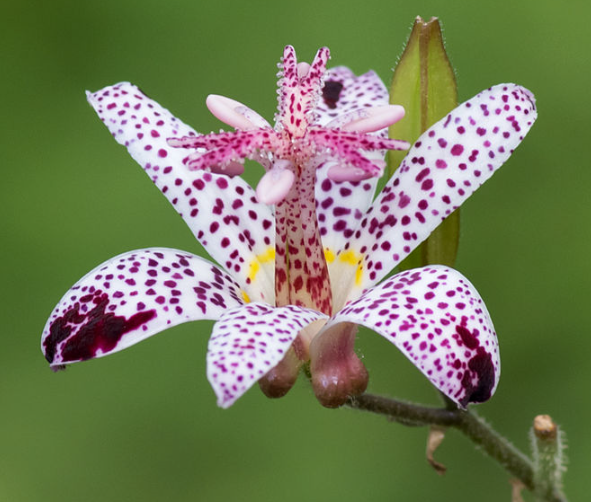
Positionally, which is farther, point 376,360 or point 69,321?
point 376,360

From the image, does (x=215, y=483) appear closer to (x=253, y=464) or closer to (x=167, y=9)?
(x=253, y=464)

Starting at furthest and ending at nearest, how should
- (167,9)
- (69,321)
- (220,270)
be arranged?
(167,9) < (220,270) < (69,321)

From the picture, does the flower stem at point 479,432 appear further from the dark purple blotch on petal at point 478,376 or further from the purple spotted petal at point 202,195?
the dark purple blotch on petal at point 478,376

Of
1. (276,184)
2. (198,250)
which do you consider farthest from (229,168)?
(198,250)

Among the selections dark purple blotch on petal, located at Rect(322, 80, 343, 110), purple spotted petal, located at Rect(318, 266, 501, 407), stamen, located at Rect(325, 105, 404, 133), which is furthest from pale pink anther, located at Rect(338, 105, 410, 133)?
dark purple blotch on petal, located at Rect(322, 80, 343, 110)

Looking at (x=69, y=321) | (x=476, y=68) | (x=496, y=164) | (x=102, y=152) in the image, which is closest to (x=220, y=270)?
(x=69, y=321)

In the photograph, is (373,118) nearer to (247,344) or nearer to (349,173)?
(349,173)

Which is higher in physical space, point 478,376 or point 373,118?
point 373,118

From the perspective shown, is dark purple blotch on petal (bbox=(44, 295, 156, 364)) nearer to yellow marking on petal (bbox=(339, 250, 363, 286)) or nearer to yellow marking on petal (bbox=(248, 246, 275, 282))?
yellow marking on petal (bbox=(248, 246, 275, 282))
